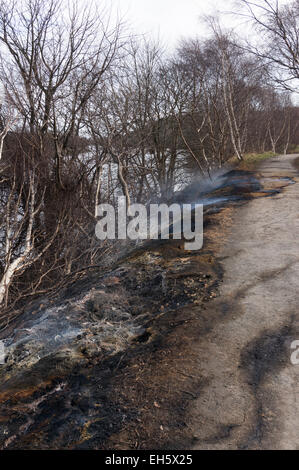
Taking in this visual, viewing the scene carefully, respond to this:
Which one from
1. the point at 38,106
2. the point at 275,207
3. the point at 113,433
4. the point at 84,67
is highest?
the point at 84,67

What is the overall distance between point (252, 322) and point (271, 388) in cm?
85

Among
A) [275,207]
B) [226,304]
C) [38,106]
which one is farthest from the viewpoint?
[38,106]

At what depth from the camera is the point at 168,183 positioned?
2064cm

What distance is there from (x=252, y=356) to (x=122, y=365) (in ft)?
3.35

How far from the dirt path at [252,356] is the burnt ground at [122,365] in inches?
0.9

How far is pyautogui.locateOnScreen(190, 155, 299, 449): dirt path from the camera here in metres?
2.00

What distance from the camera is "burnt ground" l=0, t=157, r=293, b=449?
206cm

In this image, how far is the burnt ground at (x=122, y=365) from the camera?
81.0 inches

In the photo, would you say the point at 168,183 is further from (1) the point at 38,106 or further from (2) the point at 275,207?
(2) the point at 275,207

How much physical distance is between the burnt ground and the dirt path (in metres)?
0.02

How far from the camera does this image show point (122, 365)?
274 centimetres

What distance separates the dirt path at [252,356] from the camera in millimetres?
1997

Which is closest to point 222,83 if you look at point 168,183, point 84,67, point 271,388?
point 168,183

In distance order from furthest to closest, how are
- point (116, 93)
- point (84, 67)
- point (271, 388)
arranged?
point (116, 93) < point (84, 67) < point (271, 388)
